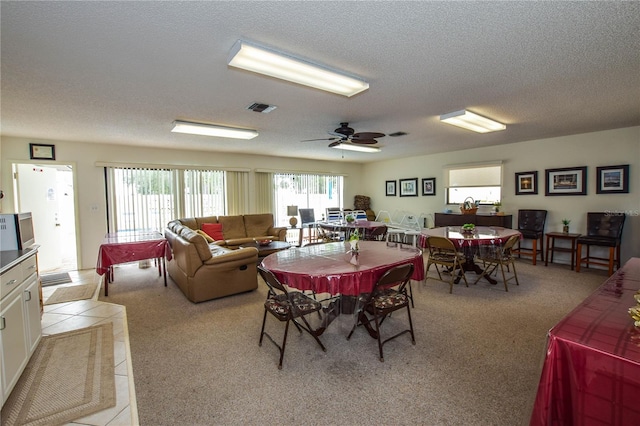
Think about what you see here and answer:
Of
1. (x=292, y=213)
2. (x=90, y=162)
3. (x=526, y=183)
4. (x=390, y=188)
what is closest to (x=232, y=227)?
(x=292, y=213)

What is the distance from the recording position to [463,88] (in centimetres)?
283

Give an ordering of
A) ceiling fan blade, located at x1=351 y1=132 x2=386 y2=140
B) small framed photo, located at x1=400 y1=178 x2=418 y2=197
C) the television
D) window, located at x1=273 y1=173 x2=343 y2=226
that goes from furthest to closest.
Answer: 1. window, located at x1=273 y1=173 x2=343 y2=226
2. small framed photo, located at x1=400 y1=178 x2=418 y2=197
3. ceiling fan blade, located at x1=351 y1=132 x2=386 y2=140
4. the television

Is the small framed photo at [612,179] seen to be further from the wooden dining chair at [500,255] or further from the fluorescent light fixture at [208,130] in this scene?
the fluorescent light fixture at [208,130]

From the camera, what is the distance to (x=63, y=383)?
2.12 metres

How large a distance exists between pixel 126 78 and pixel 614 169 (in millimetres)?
→ 6939

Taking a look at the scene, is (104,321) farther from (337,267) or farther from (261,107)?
(261,107)

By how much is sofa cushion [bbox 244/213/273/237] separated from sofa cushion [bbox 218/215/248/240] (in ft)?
0.38

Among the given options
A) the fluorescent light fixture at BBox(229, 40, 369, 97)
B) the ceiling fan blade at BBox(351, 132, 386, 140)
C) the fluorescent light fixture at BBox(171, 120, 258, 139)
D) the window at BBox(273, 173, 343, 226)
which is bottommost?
the window at BBox(273, 173, 343, 226)

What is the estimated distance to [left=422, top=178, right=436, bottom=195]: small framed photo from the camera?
7.32 m

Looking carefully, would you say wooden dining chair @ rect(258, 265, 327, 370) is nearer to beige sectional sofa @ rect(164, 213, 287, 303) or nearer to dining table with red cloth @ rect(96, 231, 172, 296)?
beige sectional sofa @ rect(164, 213, 287, 303)

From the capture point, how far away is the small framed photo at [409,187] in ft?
25.5

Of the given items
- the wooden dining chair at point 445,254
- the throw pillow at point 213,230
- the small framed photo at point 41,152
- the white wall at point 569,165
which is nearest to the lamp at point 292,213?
the throw pillow at point 213,230

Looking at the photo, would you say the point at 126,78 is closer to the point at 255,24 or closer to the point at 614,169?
the point at 255,24

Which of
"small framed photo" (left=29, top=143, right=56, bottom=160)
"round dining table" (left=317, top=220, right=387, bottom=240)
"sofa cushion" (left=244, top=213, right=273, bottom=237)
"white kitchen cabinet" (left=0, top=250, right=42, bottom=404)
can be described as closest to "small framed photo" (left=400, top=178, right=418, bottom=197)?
"round dining table" (left=317, top=220, right=387, bottom=240)
